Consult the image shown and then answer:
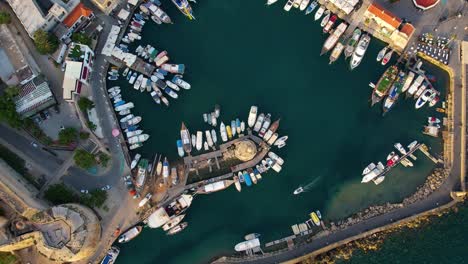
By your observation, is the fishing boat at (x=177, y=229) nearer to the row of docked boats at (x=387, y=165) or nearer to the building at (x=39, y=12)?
the row of docked boats at (x=387, y=165)

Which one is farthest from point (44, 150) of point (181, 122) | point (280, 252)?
point (280, 252)

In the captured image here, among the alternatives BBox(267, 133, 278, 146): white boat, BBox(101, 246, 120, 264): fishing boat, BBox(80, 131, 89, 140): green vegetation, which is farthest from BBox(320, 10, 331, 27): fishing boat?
BBox(101, 246, 120, 264): fishing boat

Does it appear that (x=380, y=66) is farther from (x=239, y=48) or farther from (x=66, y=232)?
(x=66, y=232)

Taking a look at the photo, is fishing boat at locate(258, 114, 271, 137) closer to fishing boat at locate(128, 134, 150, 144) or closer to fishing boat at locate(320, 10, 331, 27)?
fishing boat at locate(128, 134, 150, 144)

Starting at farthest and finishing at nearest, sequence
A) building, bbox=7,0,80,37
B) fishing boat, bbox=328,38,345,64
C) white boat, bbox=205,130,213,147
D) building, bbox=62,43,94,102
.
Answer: fishing boat, bbox=328,38,345,64
white boat, bbox=205,130,213,147
building, bbox=7,0,80,37
building, bbox=62,43,94,102

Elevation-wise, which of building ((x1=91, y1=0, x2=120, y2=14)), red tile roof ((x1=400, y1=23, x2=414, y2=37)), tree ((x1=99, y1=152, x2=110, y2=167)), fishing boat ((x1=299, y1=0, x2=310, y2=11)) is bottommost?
tree ((x1=99, y1=152, x2=110, y2=167))

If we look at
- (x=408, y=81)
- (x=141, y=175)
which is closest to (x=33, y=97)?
(x=141, y=175)

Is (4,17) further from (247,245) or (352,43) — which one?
(352,43)
